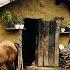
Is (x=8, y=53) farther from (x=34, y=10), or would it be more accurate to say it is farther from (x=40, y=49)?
(x=34, y=10)

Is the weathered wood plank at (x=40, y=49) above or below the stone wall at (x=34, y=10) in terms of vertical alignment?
below

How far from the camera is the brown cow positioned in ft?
46.0

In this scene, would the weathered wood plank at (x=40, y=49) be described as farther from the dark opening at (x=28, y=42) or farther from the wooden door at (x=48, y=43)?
the dark opening at (x=28, y=42)

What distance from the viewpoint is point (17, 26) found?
14664 mm

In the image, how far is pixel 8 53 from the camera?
14.2 meters

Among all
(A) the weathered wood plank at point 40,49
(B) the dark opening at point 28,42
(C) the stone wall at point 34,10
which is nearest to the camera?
(C) the stone wall at point 34,10

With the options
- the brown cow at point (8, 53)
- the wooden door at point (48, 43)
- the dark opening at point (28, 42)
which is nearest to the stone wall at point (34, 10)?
the wooden door at point (48, 43)

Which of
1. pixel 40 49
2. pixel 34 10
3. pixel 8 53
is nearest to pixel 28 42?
pixel 40 49

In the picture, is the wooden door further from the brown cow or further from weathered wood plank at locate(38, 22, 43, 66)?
the brown cow

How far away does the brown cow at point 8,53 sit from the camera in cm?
1402

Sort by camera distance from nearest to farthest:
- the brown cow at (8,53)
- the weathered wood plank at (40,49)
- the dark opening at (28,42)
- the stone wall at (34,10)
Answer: the brown cow at (8,53), the stone wall at (34,10), the weathered wood plank at (40,49), the dark opening at (28,42)

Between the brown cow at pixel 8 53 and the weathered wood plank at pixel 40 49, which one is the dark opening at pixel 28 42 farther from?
the brown cow at pixel 8 53

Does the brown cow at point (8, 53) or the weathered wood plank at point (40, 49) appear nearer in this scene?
the brown cow at point (8, 53)

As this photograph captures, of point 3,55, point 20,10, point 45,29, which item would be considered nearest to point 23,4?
point 20,10
